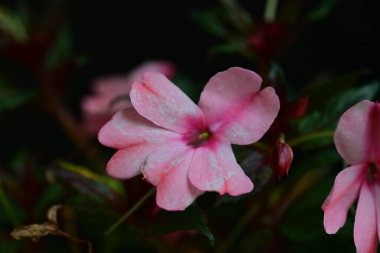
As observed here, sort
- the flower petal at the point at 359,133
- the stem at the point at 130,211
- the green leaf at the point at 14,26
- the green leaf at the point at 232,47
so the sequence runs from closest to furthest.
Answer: the flower petal at the point at 359,133
the stem at the point at 130,211
the green leaf at the point at 232,47
the green leaf at the point at 14,26

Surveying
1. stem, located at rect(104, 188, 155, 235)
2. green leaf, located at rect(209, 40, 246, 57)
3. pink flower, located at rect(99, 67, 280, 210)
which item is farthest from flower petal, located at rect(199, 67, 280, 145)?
green leaf, located at rect(209, 40, 246, 57)

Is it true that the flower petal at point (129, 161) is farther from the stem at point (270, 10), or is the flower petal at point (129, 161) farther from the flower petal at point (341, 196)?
the stem at point (270, 10)

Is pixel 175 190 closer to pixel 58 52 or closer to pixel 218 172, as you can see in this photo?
pixel 218 172

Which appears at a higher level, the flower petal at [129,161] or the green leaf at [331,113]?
the flower petal at [129,161]

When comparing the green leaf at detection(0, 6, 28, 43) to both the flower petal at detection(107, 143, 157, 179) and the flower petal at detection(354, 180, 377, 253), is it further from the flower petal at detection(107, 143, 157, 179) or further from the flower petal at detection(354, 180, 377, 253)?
the flower petal at detection(354, 180, 377, 253)

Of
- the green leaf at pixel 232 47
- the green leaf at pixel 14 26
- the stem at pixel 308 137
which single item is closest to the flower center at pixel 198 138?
the stem at pixel 308 137

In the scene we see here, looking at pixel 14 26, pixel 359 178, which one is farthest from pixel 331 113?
pixel 14 26
